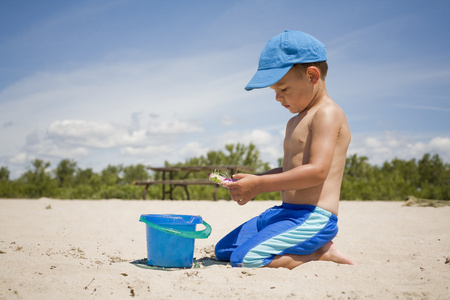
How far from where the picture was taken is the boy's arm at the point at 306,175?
238cm

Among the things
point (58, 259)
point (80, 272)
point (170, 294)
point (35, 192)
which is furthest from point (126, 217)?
point (35, 192)

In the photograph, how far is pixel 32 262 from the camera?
100 inches

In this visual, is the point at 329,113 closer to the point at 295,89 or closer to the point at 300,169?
the point at 295,89

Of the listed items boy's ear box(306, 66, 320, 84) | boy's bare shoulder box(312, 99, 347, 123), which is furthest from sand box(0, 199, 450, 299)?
boy's ear box(306, 66, 320, 84)

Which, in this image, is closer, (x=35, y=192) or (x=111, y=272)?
(x=111, y=272)

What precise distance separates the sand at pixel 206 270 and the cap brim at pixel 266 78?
46.3 inches

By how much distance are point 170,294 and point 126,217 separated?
12.0 ft

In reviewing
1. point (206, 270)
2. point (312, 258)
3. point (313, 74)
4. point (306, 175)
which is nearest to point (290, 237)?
point (312, 258)

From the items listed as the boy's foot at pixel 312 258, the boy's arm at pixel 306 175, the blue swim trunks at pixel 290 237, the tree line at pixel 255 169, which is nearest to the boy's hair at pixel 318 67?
the boy's arm at pixel 306 175

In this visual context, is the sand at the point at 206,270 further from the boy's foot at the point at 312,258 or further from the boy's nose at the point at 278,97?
the boy's nose at the point at 278,97

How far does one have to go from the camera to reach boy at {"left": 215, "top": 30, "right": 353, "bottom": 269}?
2.41 m

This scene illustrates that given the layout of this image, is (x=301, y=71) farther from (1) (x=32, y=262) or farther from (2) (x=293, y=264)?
(1) (x=32, y=262)

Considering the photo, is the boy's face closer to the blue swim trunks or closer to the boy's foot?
the blue swim trunks

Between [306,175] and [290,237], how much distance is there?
17.0 inches
